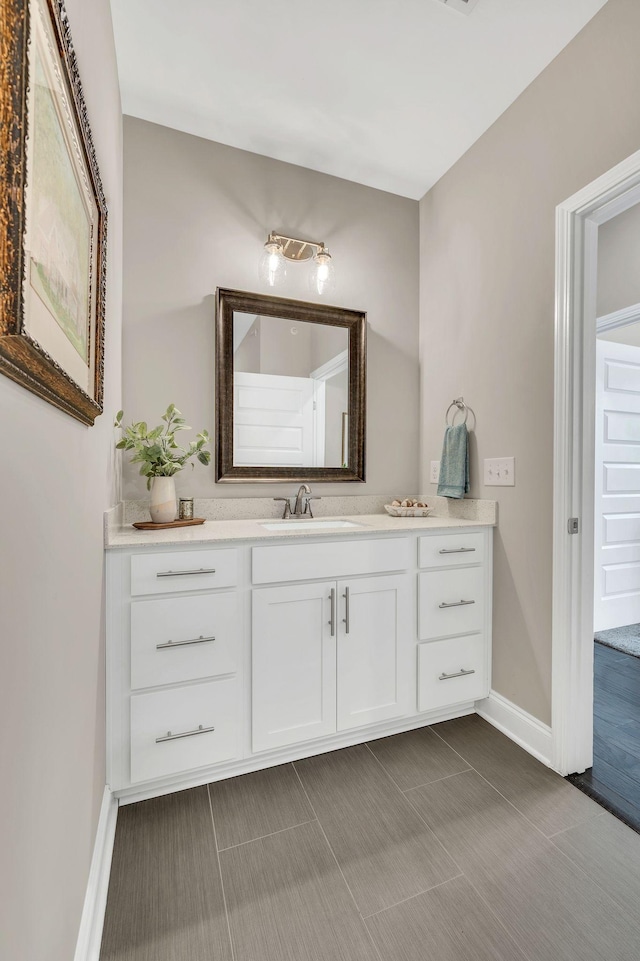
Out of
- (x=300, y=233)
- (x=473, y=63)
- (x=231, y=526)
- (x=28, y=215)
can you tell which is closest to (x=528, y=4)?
(x=473, y=63)

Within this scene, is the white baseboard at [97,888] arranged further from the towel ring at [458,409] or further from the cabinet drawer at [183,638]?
the towel ring at [458,409]

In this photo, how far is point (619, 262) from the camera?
8.52 feet

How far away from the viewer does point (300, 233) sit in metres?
2.30

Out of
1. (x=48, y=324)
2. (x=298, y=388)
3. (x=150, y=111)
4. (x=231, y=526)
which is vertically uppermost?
(x=150, y=111)

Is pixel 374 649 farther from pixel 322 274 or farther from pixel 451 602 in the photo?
pixel 322 274

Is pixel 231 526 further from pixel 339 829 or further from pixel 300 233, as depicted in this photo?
pixel 300 233

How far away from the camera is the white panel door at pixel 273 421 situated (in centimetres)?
217

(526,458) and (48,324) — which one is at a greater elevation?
(48,324)

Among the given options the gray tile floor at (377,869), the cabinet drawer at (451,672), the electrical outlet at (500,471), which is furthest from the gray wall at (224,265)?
the gray tile floor at (377,869)

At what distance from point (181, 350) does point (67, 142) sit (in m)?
1.27

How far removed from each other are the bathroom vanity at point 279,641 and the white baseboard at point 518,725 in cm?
7

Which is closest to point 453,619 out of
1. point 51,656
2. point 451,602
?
point 451,602

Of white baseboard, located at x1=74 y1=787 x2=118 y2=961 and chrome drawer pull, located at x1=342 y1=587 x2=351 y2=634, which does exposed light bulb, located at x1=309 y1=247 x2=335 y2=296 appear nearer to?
chrome drawer pull, located at x1=342 y1=587 x2=351 y2=634

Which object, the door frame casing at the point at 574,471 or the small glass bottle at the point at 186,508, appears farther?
the small glass bottle at the point at 186,508
